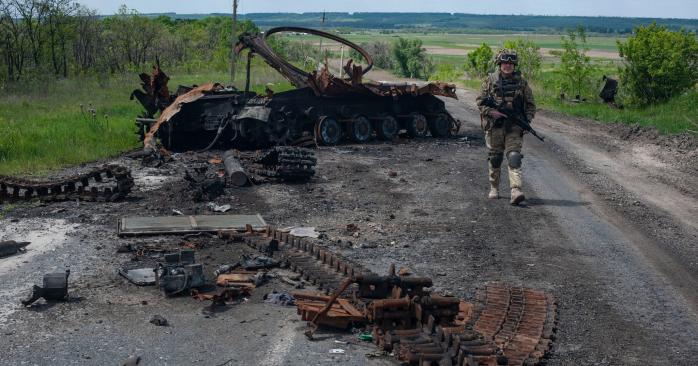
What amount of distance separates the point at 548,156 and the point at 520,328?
11866 millimetres

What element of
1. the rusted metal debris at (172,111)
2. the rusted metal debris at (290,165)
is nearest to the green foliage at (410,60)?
the rusted metal debris at (172,111)

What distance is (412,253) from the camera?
34.2 feet

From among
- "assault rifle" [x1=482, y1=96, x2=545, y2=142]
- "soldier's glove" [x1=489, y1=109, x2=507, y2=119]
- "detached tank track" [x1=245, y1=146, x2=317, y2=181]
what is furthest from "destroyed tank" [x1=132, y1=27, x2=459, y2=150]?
"soldier's glove" [x1=489, y1=109, x2=507, y2=119]

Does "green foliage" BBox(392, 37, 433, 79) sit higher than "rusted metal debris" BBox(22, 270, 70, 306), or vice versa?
"rusted metal debris" BBox(22, 270, 70, 306)

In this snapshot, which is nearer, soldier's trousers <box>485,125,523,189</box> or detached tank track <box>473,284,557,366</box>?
detached tank track <box>473,284,557,366</box>

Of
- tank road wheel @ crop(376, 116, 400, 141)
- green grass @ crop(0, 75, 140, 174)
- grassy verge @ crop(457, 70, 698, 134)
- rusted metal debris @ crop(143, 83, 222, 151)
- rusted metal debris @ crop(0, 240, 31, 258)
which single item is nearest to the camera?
rusted metal debris @ crop(0, 240, 31, 258)

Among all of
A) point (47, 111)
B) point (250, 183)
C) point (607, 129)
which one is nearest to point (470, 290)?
point (250, 183)

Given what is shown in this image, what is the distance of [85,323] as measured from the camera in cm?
775

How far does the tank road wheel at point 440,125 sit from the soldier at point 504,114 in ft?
29.2

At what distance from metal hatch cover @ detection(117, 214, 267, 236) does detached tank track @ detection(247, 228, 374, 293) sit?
0.69 m

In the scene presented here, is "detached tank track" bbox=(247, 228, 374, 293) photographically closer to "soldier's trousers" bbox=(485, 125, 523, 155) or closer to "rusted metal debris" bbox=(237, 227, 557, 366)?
"rusted metal debris" bbox=(237, 227, 557, 366)

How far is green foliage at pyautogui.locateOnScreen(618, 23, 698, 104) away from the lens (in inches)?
1134

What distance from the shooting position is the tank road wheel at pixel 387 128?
71.6 ft

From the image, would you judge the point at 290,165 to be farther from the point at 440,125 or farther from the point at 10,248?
the point at 440,125
